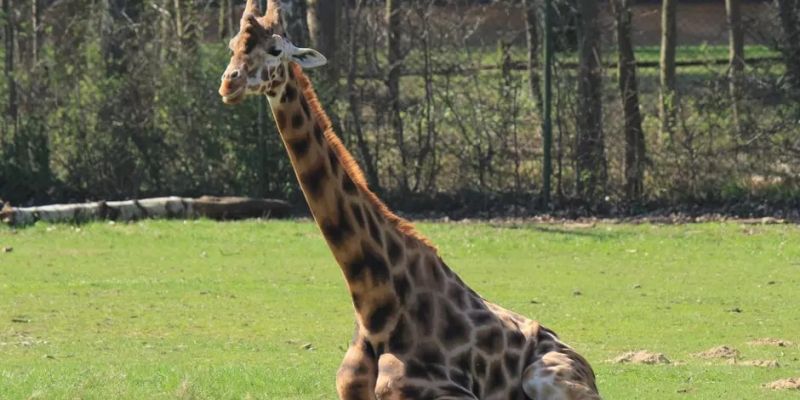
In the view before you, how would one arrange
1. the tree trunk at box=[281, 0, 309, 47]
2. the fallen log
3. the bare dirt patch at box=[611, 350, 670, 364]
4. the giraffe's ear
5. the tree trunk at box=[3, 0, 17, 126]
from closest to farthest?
the giraffe's ear
the bare dirt patch at box=[611, 350, 670, 364]
the fallen log
the tree trunk at box=[281, 0, 309, 47]
the tree trunk at box=[3, 0, 17, 126]

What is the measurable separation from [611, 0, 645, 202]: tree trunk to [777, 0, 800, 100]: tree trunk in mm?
1765

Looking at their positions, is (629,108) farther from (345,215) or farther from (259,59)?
(259,59)

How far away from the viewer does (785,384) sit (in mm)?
9812

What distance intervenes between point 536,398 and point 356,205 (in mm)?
1220

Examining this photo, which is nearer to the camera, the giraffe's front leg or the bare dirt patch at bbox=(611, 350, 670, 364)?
the giraffe's front leg

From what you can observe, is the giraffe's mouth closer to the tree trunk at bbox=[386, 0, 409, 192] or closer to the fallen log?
the fallen log

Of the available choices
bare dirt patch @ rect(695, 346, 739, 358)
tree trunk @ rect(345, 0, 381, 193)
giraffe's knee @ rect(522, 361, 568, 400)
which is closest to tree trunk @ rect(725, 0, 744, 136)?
tree trunk @ rect(345, 0, 381, 193)

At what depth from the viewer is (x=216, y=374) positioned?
9.89 metres

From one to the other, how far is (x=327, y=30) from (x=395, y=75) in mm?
1220

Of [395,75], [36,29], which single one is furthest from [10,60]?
[395,75]

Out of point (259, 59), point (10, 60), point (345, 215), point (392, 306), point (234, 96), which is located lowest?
point (392, 306)

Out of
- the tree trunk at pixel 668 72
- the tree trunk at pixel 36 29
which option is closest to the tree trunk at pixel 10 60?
the tree trunk at pixel 36 29

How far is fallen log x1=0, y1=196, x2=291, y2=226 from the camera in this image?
1861 centimetres

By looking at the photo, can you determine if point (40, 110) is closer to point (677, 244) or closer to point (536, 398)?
point (677, 244)
